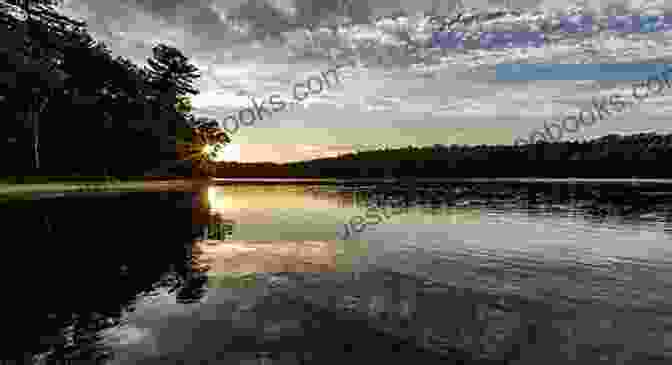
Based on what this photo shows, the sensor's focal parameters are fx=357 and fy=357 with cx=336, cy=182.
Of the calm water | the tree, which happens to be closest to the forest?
the tree

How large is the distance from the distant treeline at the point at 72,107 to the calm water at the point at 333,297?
33.6 m

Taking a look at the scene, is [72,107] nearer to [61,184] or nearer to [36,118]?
[36,118]

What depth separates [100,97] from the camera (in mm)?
60312

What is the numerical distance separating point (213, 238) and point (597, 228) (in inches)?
890

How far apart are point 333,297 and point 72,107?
6439 centimetres

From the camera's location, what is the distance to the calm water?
6.51 meters

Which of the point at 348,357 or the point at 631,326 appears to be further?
the point at 631,326

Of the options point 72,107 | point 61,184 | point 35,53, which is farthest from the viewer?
point 72,107

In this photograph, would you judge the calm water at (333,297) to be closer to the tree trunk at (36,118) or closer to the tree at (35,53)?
the tree at (35,53)

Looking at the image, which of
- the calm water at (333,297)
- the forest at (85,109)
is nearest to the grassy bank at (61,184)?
the forest at (85,109)

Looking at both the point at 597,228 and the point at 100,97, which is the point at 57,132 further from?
the point at 597,228

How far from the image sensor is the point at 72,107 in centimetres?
5631

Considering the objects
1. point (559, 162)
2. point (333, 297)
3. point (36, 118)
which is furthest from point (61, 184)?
point (559, 162)

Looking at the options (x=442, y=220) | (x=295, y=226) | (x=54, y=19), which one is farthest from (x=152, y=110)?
(x=442, y=220)
